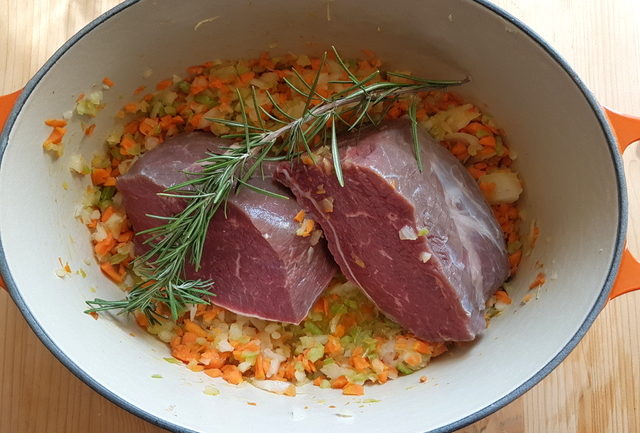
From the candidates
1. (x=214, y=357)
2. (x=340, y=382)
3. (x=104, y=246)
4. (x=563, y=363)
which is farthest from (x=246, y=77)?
(x=563, y=363)

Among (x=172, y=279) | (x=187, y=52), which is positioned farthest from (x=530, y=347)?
(x=187, y=52)

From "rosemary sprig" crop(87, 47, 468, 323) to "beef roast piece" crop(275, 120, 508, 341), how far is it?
0.05 metres

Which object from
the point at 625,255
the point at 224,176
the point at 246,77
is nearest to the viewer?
the point at 625,255

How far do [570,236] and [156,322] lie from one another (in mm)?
1104

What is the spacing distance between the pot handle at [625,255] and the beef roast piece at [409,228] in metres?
0.33

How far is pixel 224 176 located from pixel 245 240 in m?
0.20

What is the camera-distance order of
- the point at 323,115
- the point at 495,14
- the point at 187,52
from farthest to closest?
1. the point at 187,52
2. the point at 323,115
3. the point at 495,14

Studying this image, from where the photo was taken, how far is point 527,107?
1566 mm

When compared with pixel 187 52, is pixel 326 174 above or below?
below

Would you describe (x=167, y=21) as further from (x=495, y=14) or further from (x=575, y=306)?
(x=575, y=306)

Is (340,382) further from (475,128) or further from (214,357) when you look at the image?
(475,128)

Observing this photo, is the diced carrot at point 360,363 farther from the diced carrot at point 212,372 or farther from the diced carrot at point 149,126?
the diced carrot at point 149,126

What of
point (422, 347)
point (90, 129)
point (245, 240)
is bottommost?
point (422, 347)

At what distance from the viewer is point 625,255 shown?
1371 millimetres
